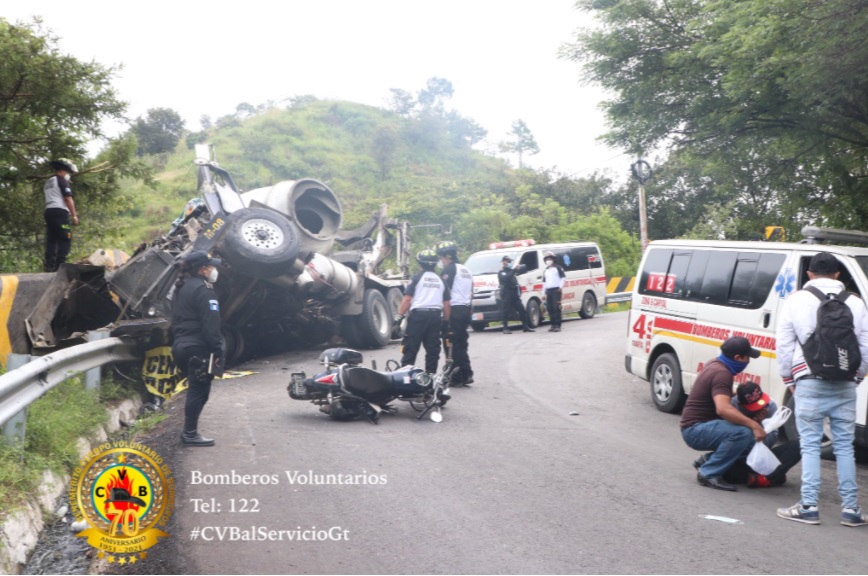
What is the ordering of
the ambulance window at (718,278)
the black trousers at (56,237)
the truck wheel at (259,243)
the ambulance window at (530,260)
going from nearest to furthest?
1. the ambulance window at (718,278)
2. the black trousers at (56,237)
3. the truck wheel at (259,243)
4. the ambulance window at (530,260)

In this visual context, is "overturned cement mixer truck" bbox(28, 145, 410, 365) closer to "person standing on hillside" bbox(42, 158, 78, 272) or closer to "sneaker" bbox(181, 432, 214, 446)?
"person standing on hillside" bbox(42, 158, 78, 272)

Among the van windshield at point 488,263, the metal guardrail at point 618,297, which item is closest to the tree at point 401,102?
the metal guardrail at point 618,297

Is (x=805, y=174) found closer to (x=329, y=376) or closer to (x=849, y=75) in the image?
(x=849, y=75)

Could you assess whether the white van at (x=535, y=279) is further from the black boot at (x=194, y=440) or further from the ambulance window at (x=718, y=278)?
the black boot at (x=194, y=440)

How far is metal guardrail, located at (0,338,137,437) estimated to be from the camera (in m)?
5.60

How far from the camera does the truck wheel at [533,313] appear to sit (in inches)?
815

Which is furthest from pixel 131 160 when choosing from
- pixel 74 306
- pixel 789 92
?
pixel 789 92

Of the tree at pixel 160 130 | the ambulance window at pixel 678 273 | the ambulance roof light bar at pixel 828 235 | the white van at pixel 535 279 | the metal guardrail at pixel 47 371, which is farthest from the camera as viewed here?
the tree at pixel 160 130

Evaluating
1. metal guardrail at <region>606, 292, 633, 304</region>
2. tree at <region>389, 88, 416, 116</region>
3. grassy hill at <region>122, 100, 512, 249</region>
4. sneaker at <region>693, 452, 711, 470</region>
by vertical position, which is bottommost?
metal guardrail at <region>606, 292, 633, 304</region>

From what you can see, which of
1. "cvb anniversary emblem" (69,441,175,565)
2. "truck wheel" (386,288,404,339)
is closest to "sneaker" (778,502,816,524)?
"cvb anniversary emblem" (69,441,175,565)

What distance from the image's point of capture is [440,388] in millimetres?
9461

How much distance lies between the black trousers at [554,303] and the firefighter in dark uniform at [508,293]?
641 millimetres

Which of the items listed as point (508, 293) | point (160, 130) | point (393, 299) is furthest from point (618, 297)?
point (160, 130)

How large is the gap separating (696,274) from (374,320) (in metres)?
6.74
